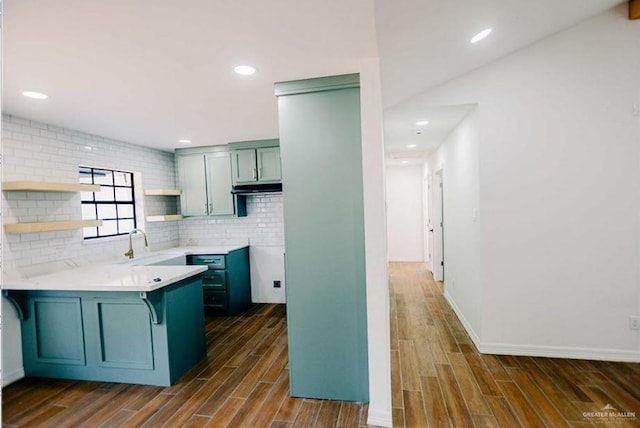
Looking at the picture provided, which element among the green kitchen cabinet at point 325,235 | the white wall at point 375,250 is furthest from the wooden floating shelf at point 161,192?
the white wall at point 375,250

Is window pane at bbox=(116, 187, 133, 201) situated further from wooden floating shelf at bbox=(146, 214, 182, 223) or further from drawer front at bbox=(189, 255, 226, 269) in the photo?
drawer front at bbox=(189, 255, 226, 269)

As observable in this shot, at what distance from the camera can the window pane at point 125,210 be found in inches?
173

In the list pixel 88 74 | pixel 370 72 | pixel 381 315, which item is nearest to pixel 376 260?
pixel 381 315

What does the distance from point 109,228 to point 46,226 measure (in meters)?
1.12

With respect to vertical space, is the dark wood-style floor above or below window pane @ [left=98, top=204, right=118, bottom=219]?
below

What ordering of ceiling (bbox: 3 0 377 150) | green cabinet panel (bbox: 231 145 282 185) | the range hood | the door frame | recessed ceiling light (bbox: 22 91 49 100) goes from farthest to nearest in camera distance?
the door frame → green cabinet panel (bbox: 231 145 282 185) → the range hood → recessed ceiling light (bbox: 22 91 49 100) → ceiling (bbox: 3 0 377 150)

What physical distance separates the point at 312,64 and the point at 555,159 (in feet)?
7.91

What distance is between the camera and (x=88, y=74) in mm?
2340

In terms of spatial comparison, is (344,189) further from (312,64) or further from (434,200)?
(434,200)

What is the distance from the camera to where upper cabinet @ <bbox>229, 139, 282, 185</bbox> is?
15.2 ft

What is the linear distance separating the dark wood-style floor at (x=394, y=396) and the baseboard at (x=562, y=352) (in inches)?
2.7

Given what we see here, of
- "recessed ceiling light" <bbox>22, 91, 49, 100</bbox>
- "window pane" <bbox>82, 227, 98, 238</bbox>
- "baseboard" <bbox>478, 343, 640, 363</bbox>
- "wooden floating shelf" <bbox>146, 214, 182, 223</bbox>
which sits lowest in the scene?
"baseboard" <bbox>478, 343, 640, 363</bbox>

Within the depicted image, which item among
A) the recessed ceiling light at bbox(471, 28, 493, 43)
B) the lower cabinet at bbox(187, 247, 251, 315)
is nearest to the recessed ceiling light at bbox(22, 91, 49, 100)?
the lower cabinet at bbox(187, 247, 251, 315)

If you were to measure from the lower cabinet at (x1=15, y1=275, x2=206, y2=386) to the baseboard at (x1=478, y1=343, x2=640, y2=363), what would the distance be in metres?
2.89
